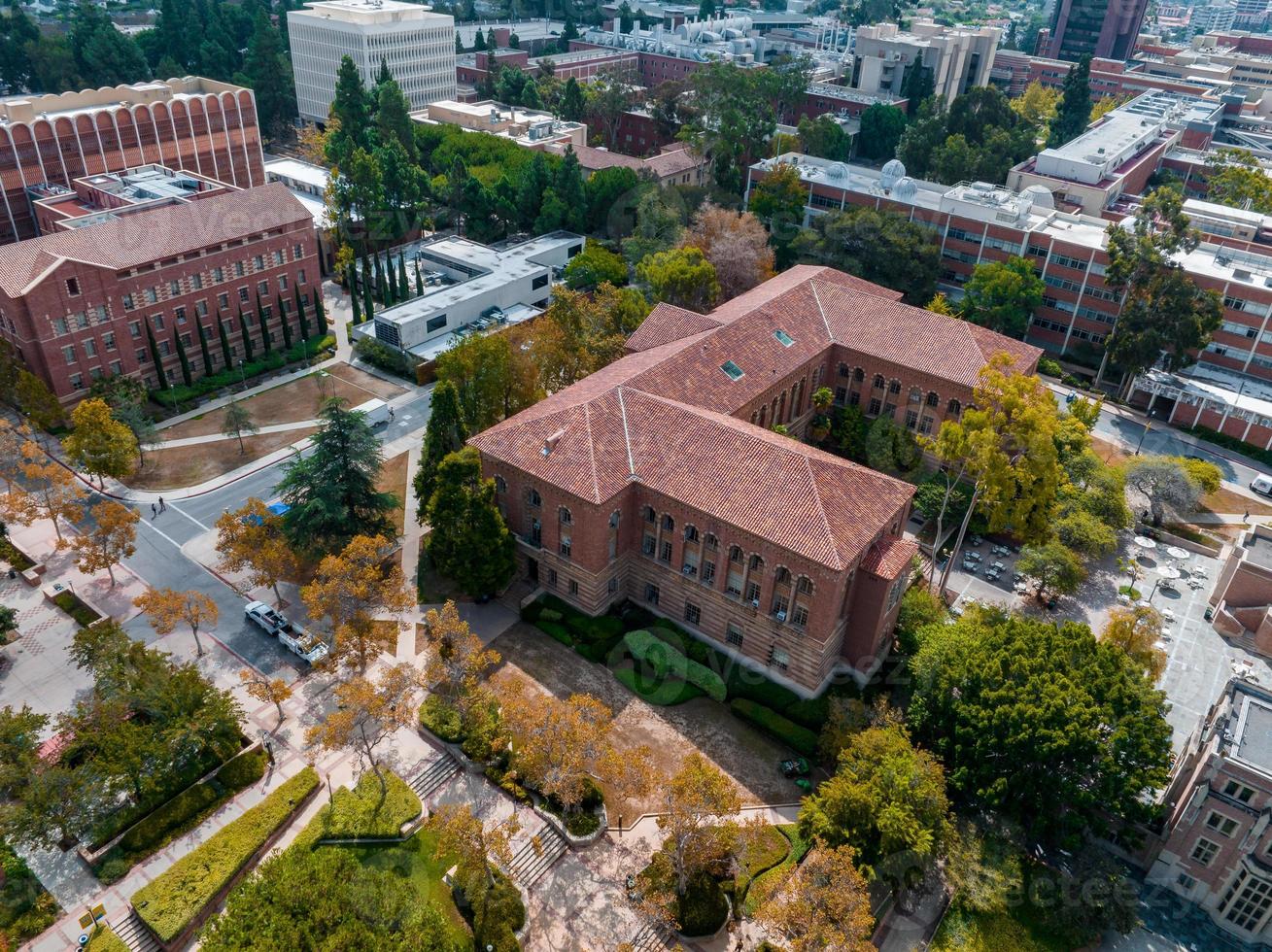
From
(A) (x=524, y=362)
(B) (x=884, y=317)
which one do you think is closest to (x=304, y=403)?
(A) (x=524, y=362)

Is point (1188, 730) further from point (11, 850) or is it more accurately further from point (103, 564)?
point (103, 564)

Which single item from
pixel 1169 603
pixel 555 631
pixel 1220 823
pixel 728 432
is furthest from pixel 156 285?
pixel 1169 603

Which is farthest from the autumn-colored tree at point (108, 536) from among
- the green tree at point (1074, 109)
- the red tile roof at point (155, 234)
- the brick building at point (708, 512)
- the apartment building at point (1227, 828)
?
the green tree at point (1074, 109)

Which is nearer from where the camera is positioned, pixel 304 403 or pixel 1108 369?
pixel 304 403

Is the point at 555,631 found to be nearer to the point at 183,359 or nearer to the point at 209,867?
the point at 209,867

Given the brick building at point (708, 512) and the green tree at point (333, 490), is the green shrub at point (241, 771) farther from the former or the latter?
the brick building at point (708, 512)

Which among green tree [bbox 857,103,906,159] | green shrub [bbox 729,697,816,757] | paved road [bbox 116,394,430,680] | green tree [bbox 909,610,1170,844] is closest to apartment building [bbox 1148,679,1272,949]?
green tree [bbox 909,610,1170,844]

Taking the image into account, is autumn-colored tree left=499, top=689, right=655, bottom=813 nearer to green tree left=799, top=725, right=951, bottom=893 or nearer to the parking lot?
green tree left=799, top=725, right=951, bottom=893
